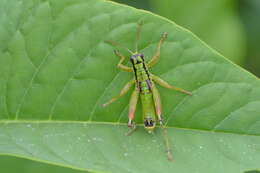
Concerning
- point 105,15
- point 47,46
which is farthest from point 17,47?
point 105,15

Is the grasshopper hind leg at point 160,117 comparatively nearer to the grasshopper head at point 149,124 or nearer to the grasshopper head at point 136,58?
the grasshopper head at point 149,124

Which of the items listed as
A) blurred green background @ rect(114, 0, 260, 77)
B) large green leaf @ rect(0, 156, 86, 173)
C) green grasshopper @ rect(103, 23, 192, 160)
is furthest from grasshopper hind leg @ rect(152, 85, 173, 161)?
blurred green background @ rect(114, 0, 260, 77)

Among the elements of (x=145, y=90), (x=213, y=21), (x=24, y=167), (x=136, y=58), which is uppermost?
(x=213, y=21)

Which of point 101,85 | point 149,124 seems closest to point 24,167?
point 101,85

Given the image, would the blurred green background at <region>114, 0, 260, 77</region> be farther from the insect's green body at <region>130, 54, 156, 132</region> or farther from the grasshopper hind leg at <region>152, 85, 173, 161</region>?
the grasshopper hind leg at <region>152, 85, 173, 161</region>

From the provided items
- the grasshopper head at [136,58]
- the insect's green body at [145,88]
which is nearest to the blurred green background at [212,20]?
the insect's green body at [145,88]

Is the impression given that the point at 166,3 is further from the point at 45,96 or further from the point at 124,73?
the point at 45,96

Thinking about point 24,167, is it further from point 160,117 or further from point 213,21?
point 213,21
